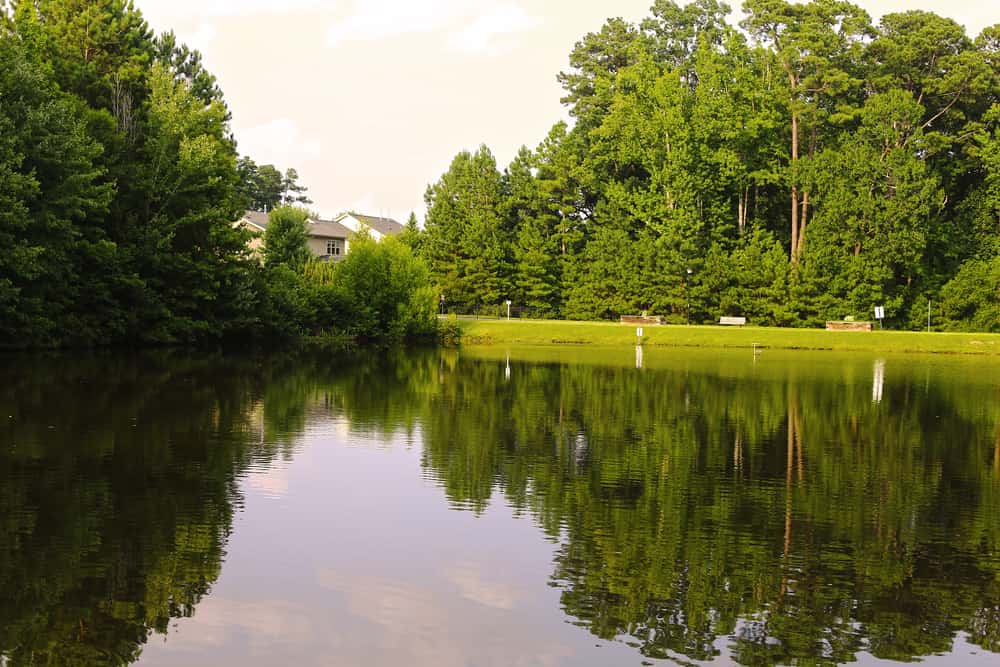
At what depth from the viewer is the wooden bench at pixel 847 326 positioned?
65.6 metres

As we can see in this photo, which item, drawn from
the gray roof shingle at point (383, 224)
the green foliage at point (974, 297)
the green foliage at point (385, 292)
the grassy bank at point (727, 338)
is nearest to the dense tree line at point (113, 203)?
the green foliage at point (385, 292)

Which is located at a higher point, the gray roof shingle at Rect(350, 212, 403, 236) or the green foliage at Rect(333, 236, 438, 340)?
the gray roof shingle at Rect(350, 212, 403, 236)

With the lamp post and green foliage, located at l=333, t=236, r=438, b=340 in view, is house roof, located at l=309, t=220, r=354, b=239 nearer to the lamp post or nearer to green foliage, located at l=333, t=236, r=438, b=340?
the lamp post

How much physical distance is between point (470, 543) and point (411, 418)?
35.6 ft

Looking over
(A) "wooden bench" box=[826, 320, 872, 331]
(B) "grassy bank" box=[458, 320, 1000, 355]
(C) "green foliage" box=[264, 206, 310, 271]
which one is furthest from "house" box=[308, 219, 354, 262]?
(A) "wooden bench" box=[826, 320, 872, 331]

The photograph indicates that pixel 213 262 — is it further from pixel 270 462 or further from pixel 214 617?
pixel 214 617

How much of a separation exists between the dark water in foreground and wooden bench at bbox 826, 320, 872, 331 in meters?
43.2

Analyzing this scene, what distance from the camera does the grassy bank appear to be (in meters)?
58.2

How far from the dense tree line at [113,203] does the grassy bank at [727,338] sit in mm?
7168

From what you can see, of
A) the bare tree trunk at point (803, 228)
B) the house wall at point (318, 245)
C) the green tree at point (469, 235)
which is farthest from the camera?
the house wall at point (318, 245)

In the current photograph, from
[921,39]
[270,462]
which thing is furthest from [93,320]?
[921,39]

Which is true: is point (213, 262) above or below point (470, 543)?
above

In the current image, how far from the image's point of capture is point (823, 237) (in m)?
72.0

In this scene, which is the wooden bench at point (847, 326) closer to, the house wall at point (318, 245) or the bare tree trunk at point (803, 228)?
the bare tree trunk at point (803, 228)
